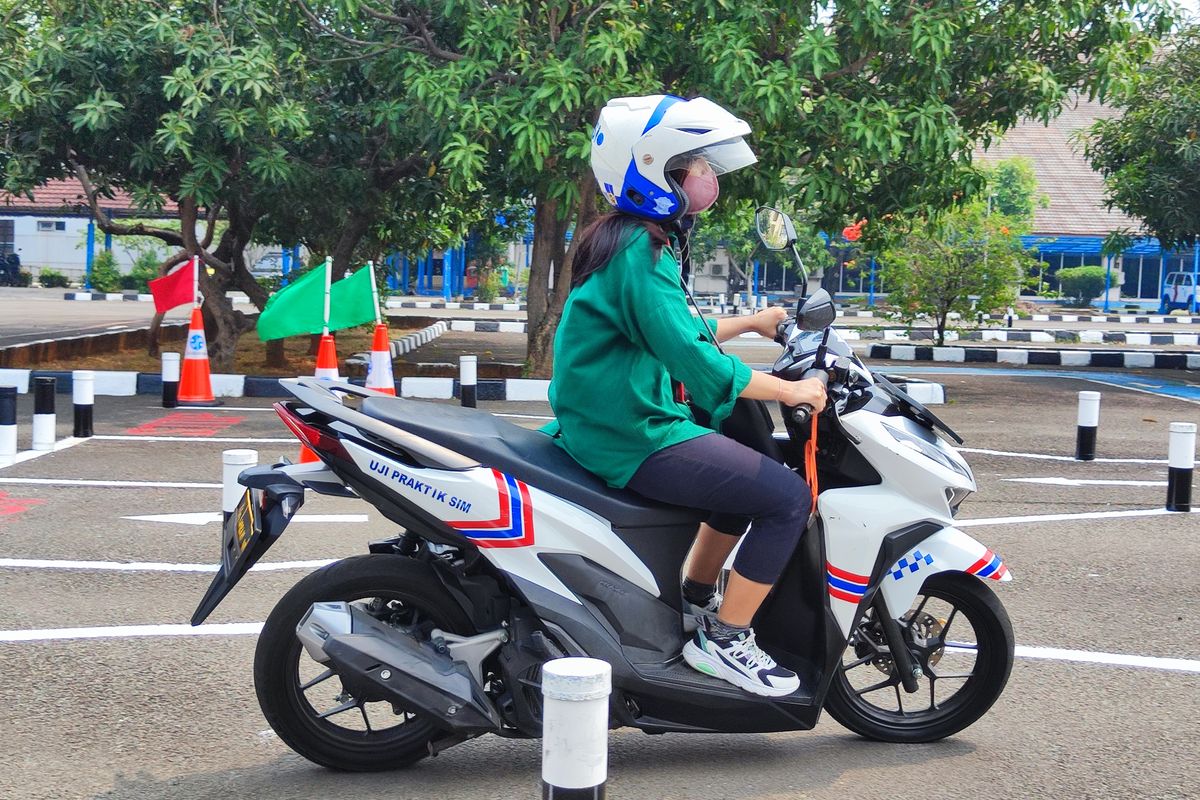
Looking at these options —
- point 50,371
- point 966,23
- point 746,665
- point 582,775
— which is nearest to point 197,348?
point 50,371

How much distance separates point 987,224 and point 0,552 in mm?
17381

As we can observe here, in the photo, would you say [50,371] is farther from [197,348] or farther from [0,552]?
[0,552]

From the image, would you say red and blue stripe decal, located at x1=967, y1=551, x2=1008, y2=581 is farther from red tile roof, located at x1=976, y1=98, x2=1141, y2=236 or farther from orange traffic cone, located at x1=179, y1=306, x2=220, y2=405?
red tile roof, located at x1=976, y1=98, x2=1141, y2=236

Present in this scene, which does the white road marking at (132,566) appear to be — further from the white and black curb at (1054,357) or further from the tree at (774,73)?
the white and black curb at (1054,357)

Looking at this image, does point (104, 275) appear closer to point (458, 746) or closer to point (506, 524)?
point (458, 746)

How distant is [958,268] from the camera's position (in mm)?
20953

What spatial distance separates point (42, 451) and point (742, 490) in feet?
24.1

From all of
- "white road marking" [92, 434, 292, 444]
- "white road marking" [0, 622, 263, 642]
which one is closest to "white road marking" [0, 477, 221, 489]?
"white road marking" [92, 434, 292, 444]

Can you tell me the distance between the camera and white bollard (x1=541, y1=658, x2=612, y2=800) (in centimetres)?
269

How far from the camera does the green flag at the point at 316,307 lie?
9961 millimetres

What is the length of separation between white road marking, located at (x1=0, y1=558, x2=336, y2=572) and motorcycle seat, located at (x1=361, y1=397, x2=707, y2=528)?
2.62 meters

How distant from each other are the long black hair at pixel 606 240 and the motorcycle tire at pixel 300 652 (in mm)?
931

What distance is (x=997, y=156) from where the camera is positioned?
51.8 metres

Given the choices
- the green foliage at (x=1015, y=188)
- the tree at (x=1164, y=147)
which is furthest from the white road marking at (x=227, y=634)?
the green foliage at (x=1015, y=188)
